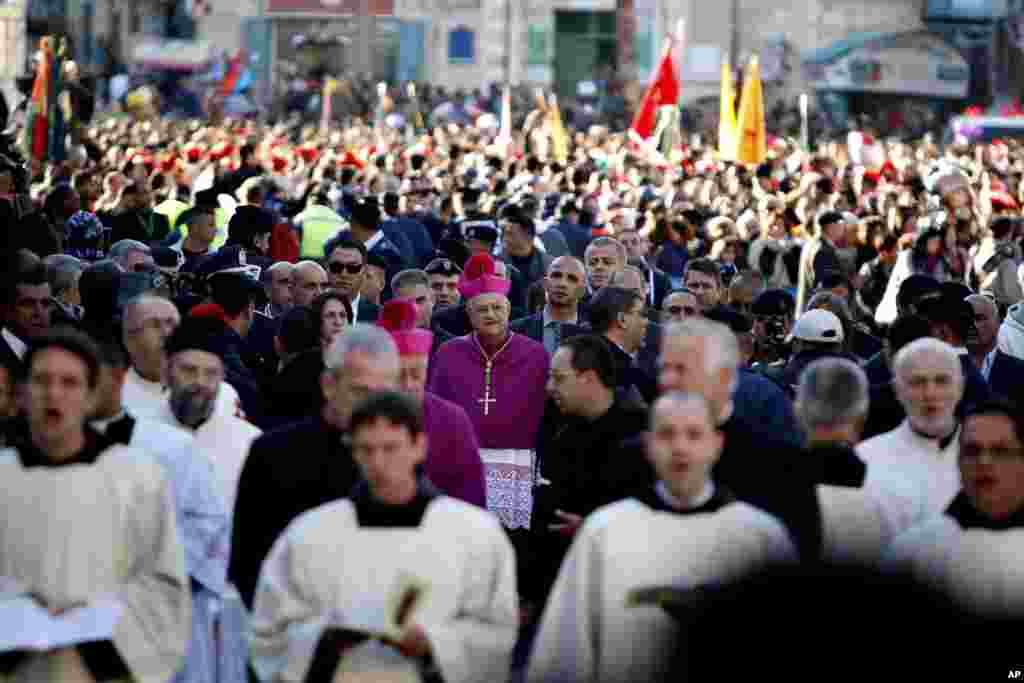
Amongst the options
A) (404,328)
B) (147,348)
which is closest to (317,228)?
(147,348)

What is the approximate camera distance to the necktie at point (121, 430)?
8242 mm

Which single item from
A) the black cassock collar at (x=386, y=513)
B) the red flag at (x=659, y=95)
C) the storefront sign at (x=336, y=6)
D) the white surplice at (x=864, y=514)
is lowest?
the white surplice at (x=864, y=514)

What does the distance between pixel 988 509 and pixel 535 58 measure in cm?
5163

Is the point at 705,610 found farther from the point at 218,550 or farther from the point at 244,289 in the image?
the point at 244,289

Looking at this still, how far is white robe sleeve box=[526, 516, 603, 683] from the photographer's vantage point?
6.99m

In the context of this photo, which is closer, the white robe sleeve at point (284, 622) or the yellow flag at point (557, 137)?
the white robe sleeve at point (284, 622)

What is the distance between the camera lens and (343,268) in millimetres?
13375

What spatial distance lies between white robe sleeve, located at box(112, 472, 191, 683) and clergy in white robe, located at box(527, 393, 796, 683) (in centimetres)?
116

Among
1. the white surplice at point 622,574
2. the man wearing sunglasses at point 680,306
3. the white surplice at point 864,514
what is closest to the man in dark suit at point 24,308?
the man wearing sunglasses at point 680,306

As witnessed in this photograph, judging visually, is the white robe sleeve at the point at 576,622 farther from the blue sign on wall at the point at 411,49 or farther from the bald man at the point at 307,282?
the blue sign on wall at the point at 411,49

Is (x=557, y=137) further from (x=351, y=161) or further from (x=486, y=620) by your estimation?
(x=486, y=620)

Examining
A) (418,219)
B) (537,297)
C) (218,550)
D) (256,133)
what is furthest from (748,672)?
(256,133)

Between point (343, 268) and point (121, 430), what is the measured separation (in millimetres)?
5164

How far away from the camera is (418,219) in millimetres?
19719
